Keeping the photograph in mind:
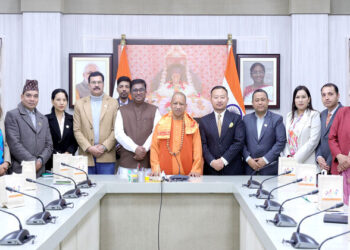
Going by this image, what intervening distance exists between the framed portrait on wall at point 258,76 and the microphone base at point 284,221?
3311 millimetres

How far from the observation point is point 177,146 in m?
3.87

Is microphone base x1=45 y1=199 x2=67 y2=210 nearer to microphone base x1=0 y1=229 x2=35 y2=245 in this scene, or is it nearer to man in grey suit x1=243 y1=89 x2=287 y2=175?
microphone base x1=0 y1=229 x2=35 y2=245

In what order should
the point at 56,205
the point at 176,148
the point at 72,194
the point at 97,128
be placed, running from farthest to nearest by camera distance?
the point at 97,128
the point at 176,148
the point at 72,194
the point at 56,205

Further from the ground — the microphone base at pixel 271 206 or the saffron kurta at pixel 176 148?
the saffron kurta at pixel 176 148

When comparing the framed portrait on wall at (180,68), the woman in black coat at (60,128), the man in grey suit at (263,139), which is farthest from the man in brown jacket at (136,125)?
the framed portrait on wall at (180,68)

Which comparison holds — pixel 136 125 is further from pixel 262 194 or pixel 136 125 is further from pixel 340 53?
pixel 340 53

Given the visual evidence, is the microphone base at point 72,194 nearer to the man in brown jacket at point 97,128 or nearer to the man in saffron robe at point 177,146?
the man in saffron robe at point 177,146

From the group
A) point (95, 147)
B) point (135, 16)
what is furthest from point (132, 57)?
point (95, 147)

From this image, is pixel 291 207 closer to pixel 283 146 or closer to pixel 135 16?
pixel 283 146

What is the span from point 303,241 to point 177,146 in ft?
7.54

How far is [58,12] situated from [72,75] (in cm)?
77

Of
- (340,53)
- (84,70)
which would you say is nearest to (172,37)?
(84,70)

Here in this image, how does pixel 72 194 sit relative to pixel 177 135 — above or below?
below

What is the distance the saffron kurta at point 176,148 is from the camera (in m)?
3.85
